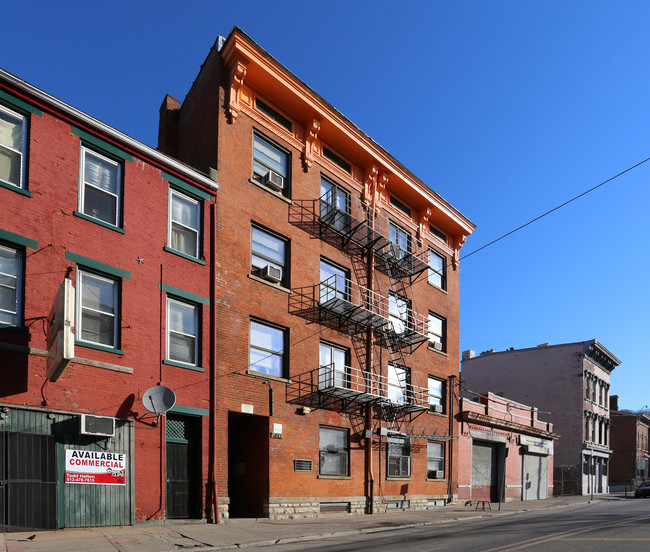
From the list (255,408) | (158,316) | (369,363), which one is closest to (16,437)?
(158,316)

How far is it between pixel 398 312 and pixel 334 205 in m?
6.01

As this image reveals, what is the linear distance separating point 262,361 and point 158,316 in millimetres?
4323

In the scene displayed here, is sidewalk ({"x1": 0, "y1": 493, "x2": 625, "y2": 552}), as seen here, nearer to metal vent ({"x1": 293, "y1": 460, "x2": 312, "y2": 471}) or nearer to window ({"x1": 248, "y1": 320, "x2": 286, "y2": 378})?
metal vent ({"x1": 293, "y1": 460, "x2": 312, "y2": 471})

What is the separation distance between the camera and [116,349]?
15.9 meters

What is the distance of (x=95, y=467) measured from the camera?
15047mm

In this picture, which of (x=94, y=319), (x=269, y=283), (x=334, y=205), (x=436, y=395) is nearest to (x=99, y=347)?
(x=94, y=319)

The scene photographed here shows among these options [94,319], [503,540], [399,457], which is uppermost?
[94,319]

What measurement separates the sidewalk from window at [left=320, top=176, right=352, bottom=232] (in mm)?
10176

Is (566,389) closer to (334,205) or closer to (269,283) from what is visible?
(334,205)

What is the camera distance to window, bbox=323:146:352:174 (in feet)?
81.0

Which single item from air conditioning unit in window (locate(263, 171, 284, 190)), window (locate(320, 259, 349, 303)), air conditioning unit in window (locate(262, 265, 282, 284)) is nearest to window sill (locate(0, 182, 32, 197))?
air conditioning unit in window (locate(262, 265, 282, 284))

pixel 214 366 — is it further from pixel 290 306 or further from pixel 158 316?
pixel 290 306

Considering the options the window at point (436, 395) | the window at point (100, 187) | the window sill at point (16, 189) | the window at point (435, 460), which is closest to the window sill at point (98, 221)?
the window at point (100, 187)

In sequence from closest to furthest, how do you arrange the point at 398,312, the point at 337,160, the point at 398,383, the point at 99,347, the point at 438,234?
the point at 99,347 → the point at 337,160 → the point at 398,383 → the point at 398,312 → the point at 438,234
